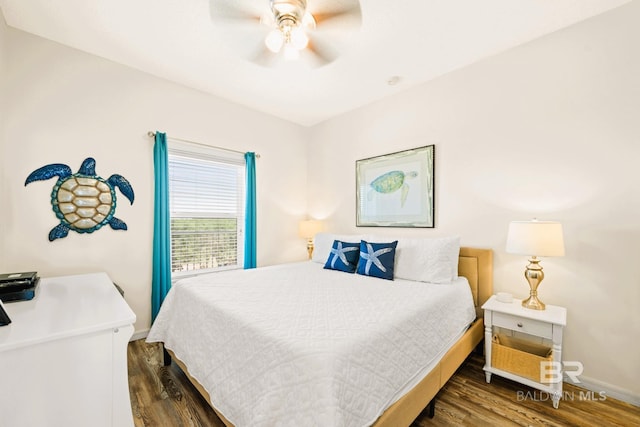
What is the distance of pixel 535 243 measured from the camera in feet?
5.98

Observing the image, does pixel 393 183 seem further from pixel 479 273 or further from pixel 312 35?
pixel 312 35

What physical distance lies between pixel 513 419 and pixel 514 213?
1.49 metres

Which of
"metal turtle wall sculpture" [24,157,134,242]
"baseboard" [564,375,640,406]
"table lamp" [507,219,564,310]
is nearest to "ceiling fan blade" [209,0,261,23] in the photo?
"metal turtle wall sculpture" [24,157,134,242]

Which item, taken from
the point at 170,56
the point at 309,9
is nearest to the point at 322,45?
the point at 309,9

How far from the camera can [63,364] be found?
1.04m

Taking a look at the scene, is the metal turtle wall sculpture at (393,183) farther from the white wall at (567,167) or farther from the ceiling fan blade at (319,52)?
the ceiling fan blade at (319,52)

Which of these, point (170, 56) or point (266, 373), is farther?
point (170, 56)

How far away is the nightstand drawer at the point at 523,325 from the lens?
5.88 ft

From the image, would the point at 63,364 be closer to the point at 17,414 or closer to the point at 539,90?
the point at 17,414

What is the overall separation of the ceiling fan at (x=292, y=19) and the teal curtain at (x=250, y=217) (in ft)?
5.92

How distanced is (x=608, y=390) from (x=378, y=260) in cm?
177

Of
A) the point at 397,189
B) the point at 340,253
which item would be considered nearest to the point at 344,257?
the point at 340,253

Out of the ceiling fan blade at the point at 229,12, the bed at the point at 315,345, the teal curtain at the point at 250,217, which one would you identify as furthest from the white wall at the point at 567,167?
the teal curtain at the point at 250,217

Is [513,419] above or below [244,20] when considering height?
below
